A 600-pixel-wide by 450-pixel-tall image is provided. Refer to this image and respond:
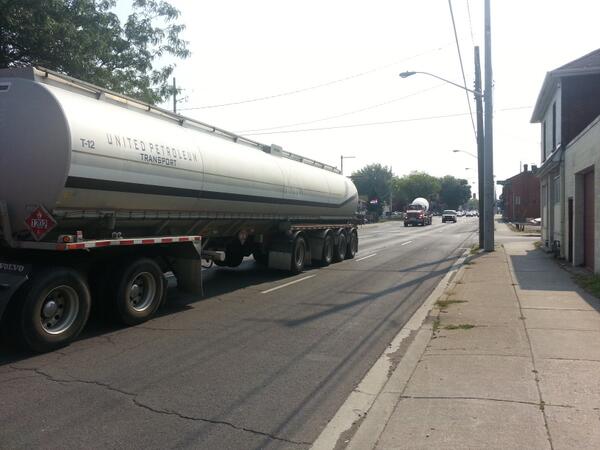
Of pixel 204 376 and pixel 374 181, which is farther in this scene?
pixel 374 181

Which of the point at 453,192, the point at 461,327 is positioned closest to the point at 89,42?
the point at 461,327

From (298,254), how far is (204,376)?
9.30 m

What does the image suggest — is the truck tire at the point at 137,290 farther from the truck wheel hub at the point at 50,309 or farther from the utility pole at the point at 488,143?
the utility pole at the point at 488,143

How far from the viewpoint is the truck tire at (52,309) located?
6.23 metres

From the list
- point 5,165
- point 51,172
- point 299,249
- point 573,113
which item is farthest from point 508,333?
Answer: point 573,113

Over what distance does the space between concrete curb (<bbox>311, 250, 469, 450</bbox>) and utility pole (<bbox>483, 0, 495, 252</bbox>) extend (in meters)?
14.5

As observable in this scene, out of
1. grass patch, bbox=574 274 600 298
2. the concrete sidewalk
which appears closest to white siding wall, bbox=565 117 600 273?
grass patch, bbox=574 274 600 298

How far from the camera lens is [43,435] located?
163 inches

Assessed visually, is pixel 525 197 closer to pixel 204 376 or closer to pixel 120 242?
pixel 120 242

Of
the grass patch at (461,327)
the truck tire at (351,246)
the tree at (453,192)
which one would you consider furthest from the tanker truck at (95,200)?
the tree at (453,192)

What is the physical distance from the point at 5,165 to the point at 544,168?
69.5ft

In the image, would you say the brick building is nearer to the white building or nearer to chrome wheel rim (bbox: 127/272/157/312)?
the white building

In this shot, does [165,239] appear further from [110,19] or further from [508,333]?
[110,19]

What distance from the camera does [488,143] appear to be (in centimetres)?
2138
